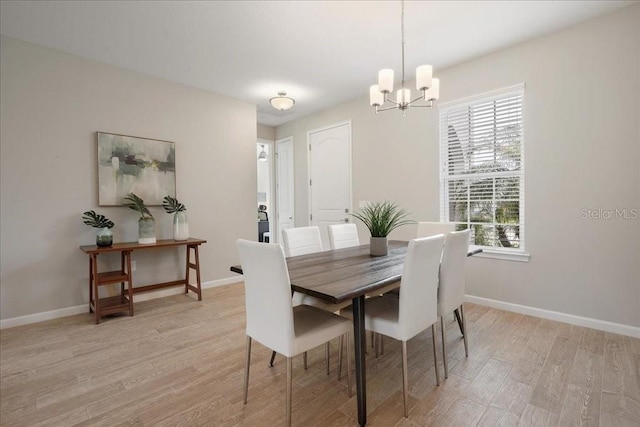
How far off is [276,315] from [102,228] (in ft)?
8.54

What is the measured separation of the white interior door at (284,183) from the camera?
5.64 meters

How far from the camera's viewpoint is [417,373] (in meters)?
2.00

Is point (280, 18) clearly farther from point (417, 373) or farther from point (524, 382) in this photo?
point (524, 382)

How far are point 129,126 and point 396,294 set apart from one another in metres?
3.45

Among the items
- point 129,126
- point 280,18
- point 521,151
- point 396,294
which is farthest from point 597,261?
point 129,126

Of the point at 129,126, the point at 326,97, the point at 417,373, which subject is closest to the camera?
the point at 417,373

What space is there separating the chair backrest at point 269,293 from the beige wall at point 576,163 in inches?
104

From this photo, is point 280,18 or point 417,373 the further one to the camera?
point 280,18

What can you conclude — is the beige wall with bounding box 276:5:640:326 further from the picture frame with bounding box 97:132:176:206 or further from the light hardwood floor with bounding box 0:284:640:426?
the picture frame with bounding box 97:132:176:206

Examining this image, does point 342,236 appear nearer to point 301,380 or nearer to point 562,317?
point 301,380

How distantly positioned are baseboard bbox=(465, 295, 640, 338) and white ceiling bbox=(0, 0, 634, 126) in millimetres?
2613

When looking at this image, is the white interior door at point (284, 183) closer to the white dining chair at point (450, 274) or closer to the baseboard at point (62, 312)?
the baseboard at point (62, 312)

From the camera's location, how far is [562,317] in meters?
2.79

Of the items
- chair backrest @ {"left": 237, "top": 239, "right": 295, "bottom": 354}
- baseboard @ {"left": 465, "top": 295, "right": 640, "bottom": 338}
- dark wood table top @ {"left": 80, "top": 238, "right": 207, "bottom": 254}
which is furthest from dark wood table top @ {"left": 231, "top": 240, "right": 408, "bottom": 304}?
dark wood table top @ {"left": 80, "top": 238, "right": 207, "bottom": 254}
